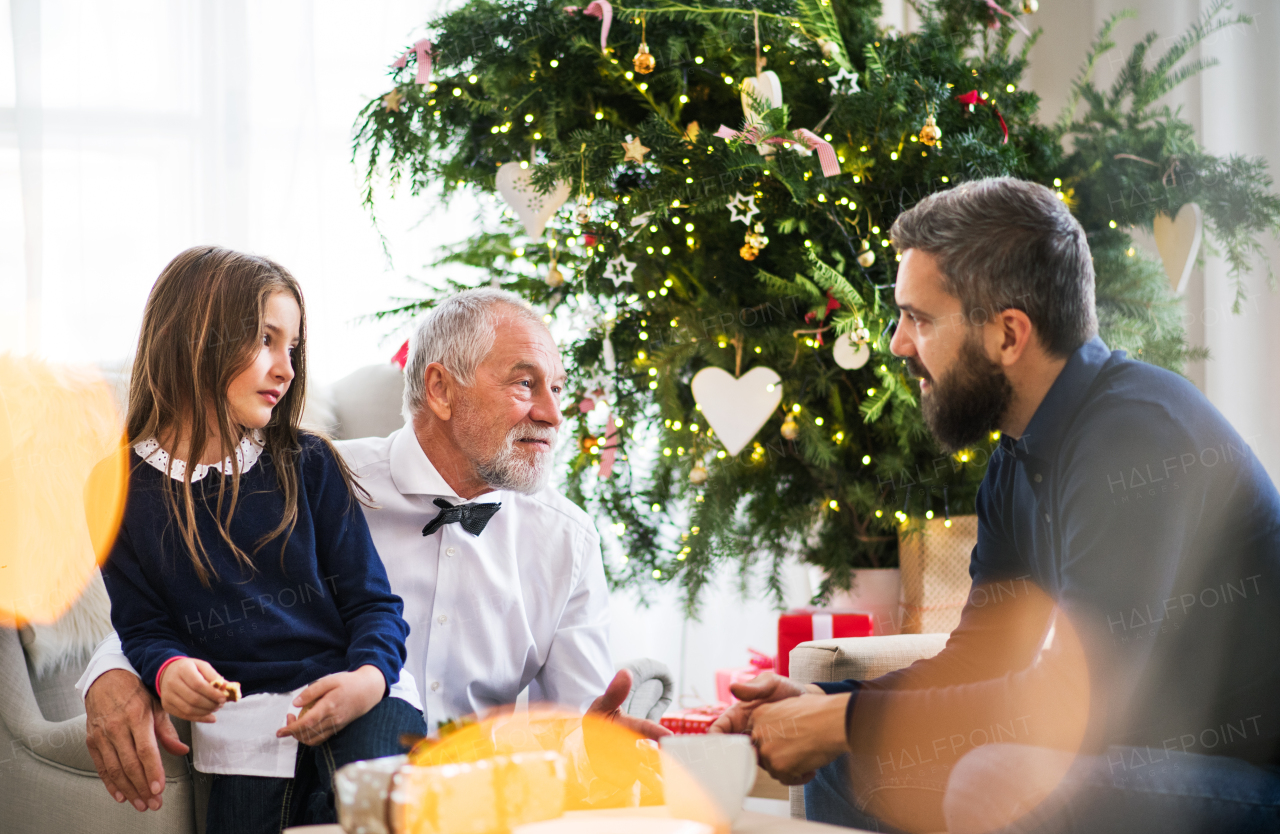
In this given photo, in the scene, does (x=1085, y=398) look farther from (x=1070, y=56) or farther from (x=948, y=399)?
(x=1070, y=56)

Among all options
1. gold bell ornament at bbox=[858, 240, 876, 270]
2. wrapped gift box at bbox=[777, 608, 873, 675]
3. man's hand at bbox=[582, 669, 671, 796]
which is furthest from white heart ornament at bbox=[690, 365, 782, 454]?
man's hand at bbox=[582, 669, 671, 796]

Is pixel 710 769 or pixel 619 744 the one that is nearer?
pixel 710 769

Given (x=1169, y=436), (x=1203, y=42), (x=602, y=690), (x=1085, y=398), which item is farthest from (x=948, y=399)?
(x=1203, y=42)

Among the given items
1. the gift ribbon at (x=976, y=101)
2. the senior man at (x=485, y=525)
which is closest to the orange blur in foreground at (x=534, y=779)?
the senior man at (x=485, y=525)

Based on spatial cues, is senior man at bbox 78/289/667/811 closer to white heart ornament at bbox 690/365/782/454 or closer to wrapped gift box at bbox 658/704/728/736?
white heart ornament at bbox 690/365/782/454

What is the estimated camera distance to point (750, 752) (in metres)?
0.97

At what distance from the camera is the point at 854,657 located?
146 cm

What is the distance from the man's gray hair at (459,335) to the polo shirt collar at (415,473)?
86mm

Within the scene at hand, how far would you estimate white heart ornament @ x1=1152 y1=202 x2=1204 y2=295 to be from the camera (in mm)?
1875

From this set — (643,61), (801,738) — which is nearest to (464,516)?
(801,738)

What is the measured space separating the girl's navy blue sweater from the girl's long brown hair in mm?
21

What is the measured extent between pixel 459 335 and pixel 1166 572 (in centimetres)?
112

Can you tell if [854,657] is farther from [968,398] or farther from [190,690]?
[190,690]

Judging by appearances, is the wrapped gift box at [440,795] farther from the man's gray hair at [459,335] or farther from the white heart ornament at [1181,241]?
the white heart ornament at [1181,241]
